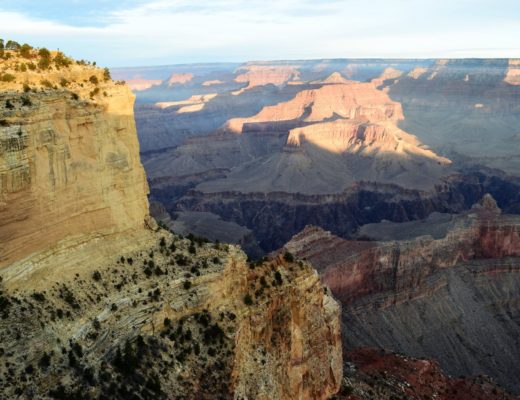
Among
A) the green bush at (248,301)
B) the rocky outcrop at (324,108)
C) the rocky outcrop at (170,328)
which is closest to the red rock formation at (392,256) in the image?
the rocky outcrop at (170,328)

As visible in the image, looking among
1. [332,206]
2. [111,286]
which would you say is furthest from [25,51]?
[332,206]

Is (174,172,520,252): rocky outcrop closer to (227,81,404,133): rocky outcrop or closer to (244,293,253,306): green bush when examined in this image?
(227,81,404,133): rocky outcrop

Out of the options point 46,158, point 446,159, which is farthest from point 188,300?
point 446,159

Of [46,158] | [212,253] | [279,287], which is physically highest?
[46,158]

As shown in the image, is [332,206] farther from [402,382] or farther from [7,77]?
[7,77]

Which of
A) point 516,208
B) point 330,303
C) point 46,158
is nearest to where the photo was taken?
point 46,158

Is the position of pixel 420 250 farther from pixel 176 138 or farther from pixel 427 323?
pixel 176 138
